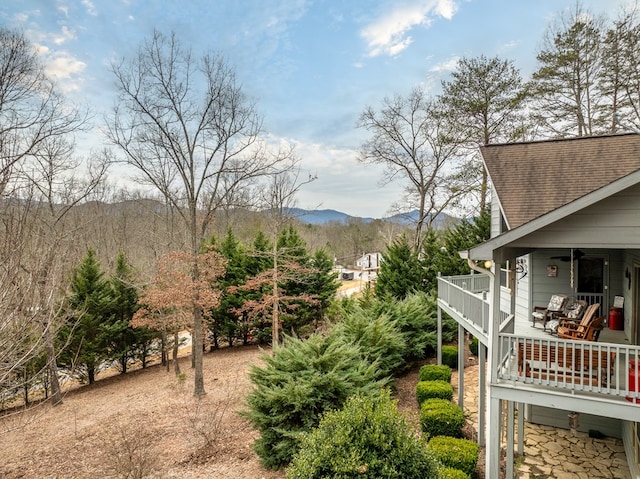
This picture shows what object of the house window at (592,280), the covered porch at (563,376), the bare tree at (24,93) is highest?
the bare tree at (24,93)

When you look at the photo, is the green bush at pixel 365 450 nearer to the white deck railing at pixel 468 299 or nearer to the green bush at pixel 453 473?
the green bush at pixel 453 473

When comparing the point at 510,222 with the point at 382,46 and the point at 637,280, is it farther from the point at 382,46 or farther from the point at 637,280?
the point at 382,46

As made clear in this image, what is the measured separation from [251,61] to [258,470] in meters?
14.7

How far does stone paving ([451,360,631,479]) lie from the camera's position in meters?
6.80

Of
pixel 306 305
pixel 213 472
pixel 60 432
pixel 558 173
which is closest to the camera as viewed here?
pixel 213 472

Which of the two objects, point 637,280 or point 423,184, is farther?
point 423,184

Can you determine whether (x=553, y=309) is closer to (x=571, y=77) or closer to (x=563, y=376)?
(x=563, y=376)

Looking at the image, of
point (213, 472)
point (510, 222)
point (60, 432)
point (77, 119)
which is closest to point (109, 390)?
point (60, 432)

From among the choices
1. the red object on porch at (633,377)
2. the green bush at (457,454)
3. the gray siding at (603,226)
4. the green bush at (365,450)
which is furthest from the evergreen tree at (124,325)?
the red object on porch at (633,377)

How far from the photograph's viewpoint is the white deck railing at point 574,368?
5.02m

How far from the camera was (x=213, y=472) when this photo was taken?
7.57 metres

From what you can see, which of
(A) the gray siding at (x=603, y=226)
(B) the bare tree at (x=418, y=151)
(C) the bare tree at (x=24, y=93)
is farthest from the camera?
(B) the bare tree at (x=418, y=151)

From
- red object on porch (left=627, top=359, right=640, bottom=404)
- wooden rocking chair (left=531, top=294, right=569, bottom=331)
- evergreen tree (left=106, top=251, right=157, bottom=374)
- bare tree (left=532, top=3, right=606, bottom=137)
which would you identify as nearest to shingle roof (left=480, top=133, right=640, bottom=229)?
wooden rocking chair (left=531, top=294, right=569, bottom=331)

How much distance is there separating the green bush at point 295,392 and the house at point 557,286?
2956 millimetres
